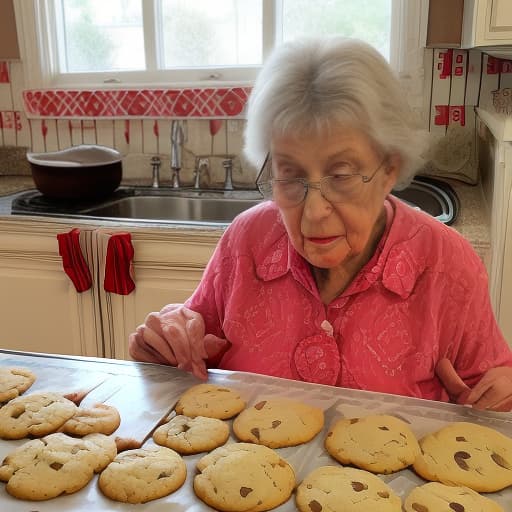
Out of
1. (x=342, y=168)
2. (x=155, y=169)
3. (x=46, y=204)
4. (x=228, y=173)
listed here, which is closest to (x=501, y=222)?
(x=342, y=168)

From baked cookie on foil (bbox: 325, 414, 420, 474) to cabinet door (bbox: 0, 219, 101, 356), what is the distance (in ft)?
4.42

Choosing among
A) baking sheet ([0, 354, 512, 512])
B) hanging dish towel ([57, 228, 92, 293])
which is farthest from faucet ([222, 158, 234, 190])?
baking sheet ([0, 354, 512, 512])

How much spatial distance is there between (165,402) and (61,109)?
1.99m

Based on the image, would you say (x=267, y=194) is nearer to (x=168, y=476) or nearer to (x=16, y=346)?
(x=168, y=476)

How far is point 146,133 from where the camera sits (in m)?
2.64

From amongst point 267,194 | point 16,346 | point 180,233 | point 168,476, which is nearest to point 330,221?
point 267,194

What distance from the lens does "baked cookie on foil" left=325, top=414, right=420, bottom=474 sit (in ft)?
2.83

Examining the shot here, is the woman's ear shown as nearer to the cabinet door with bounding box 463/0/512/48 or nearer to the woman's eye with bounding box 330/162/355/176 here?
the woman's eye with bounding box 330/162/355/176

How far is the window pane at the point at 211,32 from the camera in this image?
2.53 meters

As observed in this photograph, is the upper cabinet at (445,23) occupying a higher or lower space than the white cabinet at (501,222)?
higher

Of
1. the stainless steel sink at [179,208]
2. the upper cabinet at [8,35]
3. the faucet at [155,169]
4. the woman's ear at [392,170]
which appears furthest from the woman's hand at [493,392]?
the upper cabinet at [8,35]

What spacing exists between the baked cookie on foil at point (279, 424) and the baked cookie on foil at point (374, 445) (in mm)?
33

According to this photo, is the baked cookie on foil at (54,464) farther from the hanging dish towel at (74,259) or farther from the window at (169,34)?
the window at (169,34)

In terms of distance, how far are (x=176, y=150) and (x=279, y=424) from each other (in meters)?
1.77
